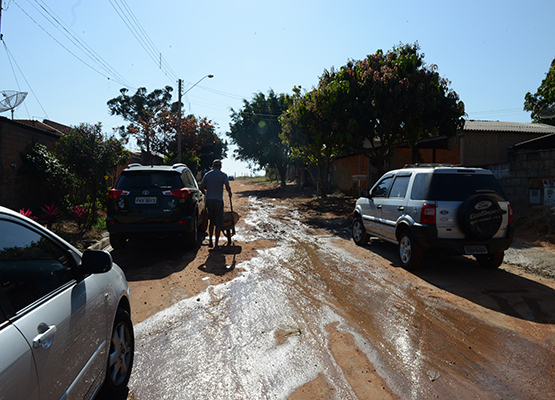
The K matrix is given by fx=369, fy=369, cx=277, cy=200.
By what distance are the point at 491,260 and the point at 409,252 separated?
61.4 inches

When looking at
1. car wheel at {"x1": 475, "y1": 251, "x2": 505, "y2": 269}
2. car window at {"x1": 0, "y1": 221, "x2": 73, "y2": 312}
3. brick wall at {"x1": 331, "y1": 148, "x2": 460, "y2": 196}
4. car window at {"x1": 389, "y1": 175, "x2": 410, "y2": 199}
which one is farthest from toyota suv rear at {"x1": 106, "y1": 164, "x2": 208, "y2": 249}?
brick wall at {"x1": 331, "y1": 148, "x2": 460, "y2": 196}

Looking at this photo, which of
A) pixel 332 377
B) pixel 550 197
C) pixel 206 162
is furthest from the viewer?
pixel 206 162

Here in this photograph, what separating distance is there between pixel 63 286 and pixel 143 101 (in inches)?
2106

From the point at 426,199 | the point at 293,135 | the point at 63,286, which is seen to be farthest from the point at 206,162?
the point at 63,286

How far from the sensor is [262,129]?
40.5 meters

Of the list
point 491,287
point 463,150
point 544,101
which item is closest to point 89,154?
point 491,287

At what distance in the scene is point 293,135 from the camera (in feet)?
75.9

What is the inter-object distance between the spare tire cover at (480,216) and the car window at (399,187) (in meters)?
1.33

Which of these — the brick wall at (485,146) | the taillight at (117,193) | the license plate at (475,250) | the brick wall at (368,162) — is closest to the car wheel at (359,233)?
the license plate at (475,250)

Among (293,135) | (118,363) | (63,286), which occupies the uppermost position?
(293,135)

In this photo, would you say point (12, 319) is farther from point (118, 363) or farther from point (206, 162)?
point (206, 162)

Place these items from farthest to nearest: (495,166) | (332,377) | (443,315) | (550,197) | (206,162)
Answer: (206,162) < (495,166) < (550,197) < (443,315) < (332,377)

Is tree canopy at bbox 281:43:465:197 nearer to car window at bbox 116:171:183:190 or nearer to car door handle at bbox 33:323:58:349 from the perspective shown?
car window at bbox 116:171:183:190

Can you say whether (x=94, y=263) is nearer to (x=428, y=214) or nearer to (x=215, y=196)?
(x=428, y=214)
